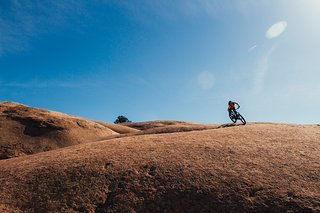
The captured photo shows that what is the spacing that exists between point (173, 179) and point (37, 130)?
21179 mm

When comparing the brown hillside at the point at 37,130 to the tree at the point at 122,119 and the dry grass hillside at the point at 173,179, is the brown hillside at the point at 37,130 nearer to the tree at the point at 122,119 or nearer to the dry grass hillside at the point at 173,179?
the dry grass hillside at the point at 173,179

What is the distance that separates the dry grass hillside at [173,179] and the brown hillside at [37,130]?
10.7m

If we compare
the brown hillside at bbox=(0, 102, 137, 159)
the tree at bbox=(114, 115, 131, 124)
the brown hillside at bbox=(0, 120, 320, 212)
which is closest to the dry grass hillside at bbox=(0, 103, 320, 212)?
the brown hillside at bbox=(0, 120, 320, 212)

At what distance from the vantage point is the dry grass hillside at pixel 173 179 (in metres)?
13.2

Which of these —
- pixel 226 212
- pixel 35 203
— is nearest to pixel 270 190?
pixel 226 212

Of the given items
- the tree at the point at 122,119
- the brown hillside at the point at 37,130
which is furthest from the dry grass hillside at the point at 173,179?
the tree at the point at 122,119

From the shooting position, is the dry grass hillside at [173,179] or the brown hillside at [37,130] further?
the brown hillside at [37,130]

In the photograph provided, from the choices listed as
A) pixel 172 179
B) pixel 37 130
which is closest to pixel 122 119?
pixel 37 130

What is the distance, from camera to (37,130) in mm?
31594

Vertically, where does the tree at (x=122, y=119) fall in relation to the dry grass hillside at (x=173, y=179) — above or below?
above

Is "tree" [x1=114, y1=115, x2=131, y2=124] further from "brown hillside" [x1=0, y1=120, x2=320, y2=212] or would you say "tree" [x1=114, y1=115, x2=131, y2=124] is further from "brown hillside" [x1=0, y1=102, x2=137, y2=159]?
"brown hillside" [x1=0, y1=120, x2=320, y2=212]

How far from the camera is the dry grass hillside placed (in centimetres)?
1316

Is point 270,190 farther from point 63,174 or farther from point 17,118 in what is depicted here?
point 17,118

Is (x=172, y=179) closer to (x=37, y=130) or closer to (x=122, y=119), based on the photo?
(x=37, y=130)
